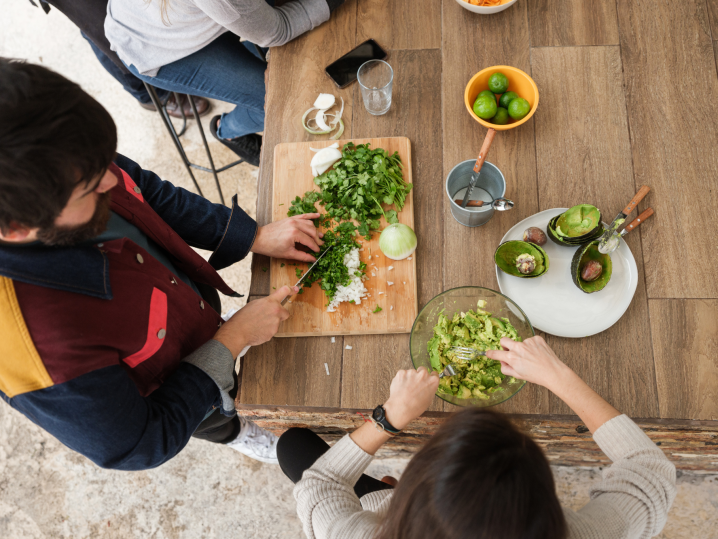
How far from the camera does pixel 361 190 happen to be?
1.25 metres

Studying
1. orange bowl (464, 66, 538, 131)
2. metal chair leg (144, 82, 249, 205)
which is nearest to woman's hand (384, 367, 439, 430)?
orange bowl (464, 66, 538, 131)

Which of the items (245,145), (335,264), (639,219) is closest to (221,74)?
(245,145)

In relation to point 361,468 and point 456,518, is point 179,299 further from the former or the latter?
point 456,518

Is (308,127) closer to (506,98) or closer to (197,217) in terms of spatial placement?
(197,217)

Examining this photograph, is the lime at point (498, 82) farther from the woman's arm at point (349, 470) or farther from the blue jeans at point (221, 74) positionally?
the blue jeans at point (221, 74)

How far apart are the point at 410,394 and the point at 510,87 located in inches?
36.9

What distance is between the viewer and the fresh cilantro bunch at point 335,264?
121 cm

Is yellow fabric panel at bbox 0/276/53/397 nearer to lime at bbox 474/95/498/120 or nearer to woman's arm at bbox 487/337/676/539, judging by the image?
woman's arm at bbox 487/337/676/539

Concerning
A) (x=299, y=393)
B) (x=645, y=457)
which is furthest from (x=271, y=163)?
(x=645, y=457)

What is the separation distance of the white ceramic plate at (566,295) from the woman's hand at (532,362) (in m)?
0.09

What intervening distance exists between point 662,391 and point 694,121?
0.78m

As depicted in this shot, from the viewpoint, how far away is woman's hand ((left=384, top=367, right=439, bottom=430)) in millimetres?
1050

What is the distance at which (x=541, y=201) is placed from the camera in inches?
49.3

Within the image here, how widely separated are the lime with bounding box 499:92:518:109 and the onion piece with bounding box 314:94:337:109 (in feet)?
1.67
